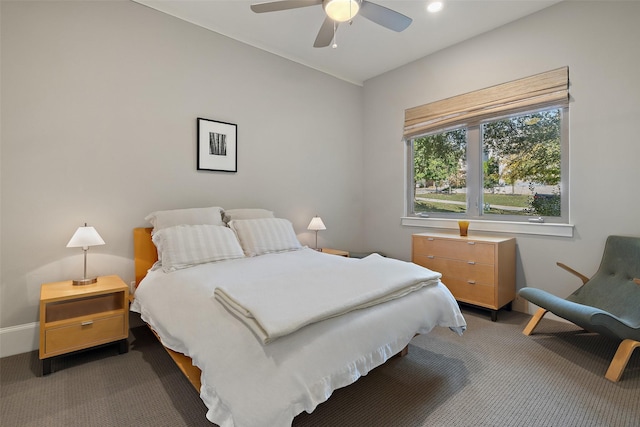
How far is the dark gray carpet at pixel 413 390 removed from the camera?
1.58 m

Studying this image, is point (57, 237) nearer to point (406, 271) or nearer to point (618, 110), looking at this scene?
point (406, 271)

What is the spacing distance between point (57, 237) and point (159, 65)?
1.72m

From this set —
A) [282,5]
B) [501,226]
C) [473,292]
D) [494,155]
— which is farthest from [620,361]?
[282,5]

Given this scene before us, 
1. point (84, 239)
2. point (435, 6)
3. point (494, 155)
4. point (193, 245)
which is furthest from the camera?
point (494, 155)

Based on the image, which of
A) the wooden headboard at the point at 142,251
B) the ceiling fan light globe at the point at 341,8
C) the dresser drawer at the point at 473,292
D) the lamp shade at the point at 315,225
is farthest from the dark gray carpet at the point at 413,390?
the ceiling fan light globe at the point at 341,8

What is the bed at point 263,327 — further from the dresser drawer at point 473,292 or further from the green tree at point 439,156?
the green tree at point 439,156

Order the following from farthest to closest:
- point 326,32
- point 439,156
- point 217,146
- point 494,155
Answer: point 439,156 < point 494,155 < point 217,146 < point 326,32

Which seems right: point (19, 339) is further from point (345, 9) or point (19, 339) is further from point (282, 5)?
point (345, 9)

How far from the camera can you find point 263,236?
285cm

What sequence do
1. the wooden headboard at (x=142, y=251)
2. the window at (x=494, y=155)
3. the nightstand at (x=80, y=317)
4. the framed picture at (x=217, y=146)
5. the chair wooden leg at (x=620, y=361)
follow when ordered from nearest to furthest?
the chair wooden leg at (x=620, y=361) → the nightstand at (x=80, y=317) → the wooden headboard at (x=142, y=251) → the window at (x=494, y=155) → the framed picture at (x=217, y=146)

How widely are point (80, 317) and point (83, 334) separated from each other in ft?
0.38

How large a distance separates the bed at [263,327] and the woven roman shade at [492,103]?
→ 2.18 metres

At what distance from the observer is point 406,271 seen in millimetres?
2045

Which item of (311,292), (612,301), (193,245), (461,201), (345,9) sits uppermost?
(345,9)
